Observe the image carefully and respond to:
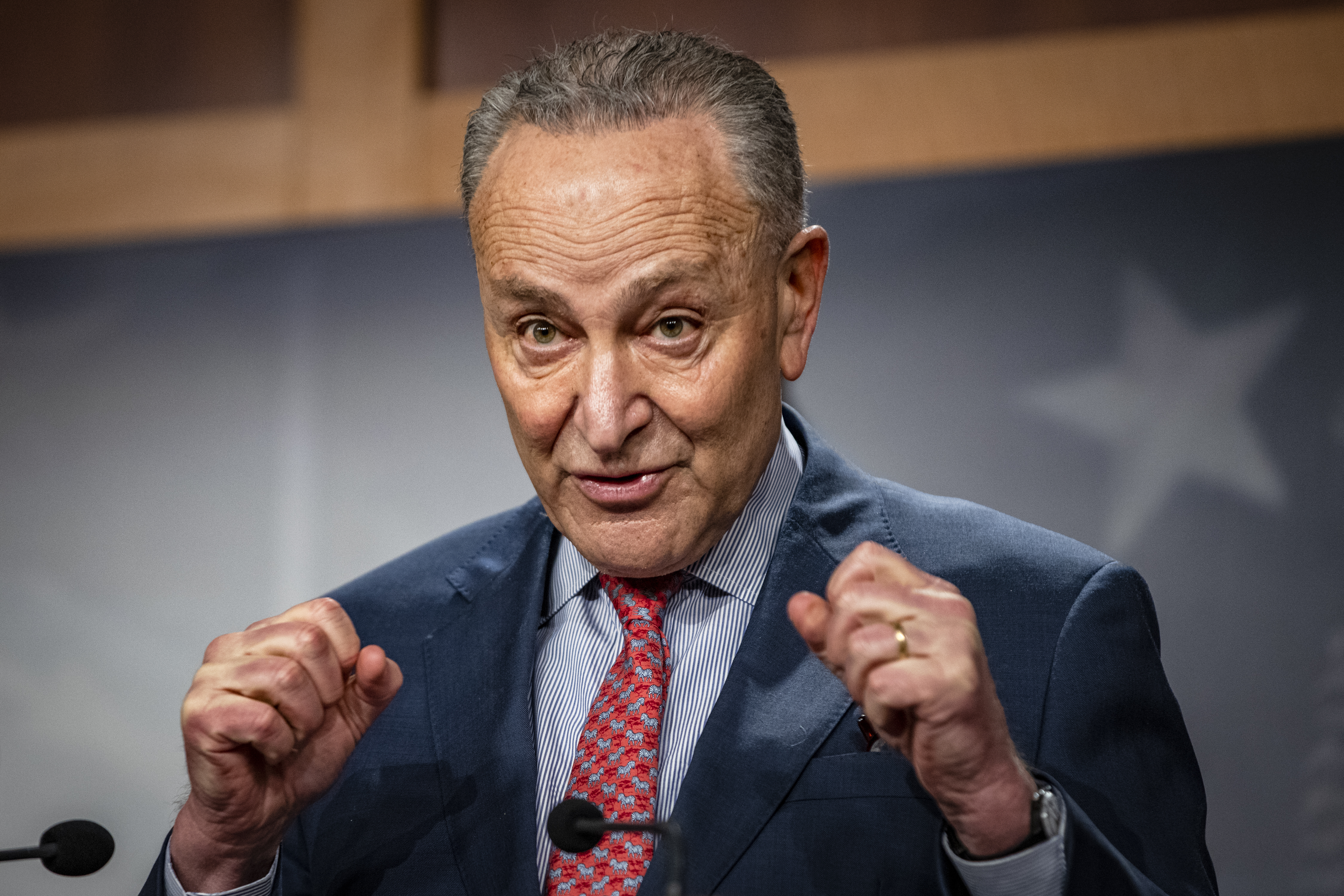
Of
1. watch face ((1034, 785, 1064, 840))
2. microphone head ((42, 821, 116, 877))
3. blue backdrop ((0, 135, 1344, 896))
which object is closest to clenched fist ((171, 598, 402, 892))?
microphone head ((42, 821, 116, 877))

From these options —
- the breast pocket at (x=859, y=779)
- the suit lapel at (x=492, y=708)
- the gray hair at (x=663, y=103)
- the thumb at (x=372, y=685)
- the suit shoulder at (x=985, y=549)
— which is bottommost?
the suit lapel at (x=492, y=708)

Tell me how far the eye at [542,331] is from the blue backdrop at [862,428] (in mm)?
1261

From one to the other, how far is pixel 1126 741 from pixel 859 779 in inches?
12.9

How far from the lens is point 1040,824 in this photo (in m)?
1.30

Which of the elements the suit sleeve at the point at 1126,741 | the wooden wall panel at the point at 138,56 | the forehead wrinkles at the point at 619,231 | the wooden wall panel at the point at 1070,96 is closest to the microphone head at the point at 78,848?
the forehead wrinkles at the point at 619,231

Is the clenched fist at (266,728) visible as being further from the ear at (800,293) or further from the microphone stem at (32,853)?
the ear at (800,293)

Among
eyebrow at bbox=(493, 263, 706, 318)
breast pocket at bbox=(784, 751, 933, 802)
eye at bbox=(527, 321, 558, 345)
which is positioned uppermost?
eyebrow at bbox=(493, 263, 706, 318)

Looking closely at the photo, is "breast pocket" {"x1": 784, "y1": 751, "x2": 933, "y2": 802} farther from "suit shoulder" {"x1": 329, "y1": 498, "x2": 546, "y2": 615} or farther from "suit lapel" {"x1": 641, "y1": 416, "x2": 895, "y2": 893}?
"suit shoulder" {"x1": 329, "y1": 498, "x2": 546, "y2": 615}

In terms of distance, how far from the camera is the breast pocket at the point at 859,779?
1.54 m

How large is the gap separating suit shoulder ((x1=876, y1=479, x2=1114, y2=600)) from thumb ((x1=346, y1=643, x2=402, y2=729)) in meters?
0.72

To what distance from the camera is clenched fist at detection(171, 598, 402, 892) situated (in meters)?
1.41

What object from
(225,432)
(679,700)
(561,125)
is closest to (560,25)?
(225,432)

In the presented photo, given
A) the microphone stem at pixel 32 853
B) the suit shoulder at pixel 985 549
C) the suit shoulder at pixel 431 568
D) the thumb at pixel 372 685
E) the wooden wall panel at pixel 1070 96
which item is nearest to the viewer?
the microphone stem at pixel 32 853

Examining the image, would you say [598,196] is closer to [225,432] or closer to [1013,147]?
[1013,147]
